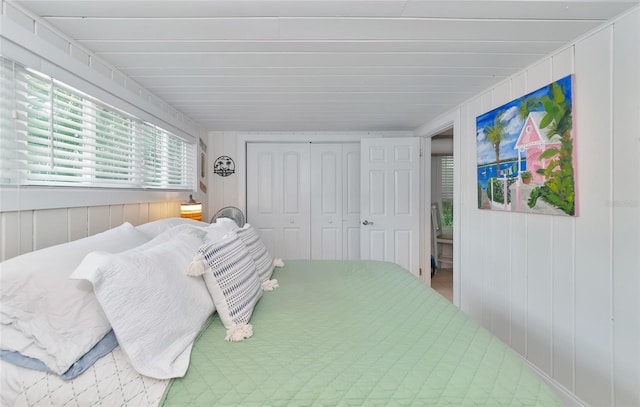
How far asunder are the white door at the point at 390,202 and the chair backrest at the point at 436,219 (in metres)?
1.22

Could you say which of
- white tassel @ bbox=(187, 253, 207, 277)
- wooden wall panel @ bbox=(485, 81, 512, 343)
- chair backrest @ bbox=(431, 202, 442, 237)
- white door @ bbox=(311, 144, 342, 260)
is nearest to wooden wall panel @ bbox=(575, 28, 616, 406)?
wooden wall panel @ bbox=(485, 81, 512, 343)

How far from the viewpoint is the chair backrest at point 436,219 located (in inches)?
170

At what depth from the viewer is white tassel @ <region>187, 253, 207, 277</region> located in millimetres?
1113

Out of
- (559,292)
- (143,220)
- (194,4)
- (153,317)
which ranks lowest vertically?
(559,292)

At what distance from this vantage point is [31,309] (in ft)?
2.68

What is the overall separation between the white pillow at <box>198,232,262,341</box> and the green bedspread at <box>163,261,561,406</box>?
6 centimetres

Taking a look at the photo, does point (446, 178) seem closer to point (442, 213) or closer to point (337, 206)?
point (442, 213)

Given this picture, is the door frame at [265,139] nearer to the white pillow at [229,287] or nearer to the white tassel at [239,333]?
the white pillow at [229,287]

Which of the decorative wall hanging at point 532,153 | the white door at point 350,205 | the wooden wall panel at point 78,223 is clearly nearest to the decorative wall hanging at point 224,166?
the white door at point 350,205

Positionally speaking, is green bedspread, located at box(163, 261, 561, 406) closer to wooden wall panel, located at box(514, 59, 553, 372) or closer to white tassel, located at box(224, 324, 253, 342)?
white tassel, located at box(224, 324, 253, 342)

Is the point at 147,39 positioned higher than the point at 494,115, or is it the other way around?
the point at 147,39

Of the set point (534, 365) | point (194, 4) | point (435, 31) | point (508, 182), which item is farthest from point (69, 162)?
point (534, 365)

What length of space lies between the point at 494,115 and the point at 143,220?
279 cm

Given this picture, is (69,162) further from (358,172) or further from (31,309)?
(358,172)
